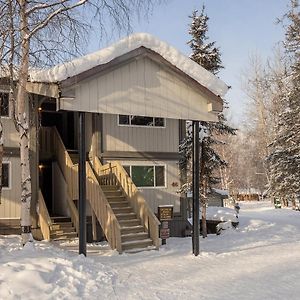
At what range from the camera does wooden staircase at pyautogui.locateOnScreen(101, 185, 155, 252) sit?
12414 millimetres

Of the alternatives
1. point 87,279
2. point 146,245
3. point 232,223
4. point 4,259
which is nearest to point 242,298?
point 87,279

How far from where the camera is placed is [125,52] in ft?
36.2

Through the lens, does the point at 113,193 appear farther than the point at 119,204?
Yes

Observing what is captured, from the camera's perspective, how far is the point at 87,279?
25.1 ft

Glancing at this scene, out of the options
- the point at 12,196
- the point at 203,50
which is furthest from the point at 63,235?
the point at 203,50

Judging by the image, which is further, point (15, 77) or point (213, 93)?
point (213, 93)

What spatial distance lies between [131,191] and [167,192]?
395 centimetres

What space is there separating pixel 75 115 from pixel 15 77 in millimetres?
7335

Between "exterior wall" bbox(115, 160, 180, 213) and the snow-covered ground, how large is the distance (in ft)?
16.1

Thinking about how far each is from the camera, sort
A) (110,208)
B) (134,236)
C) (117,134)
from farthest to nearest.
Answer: (117,134), (134,236), (110,208)

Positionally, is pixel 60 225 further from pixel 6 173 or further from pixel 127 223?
pixel 127 223

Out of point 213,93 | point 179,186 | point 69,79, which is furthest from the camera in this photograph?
point 179,186

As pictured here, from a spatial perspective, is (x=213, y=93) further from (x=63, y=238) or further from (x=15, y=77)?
(x=63, y=238)

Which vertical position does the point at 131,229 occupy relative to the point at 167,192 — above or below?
below
